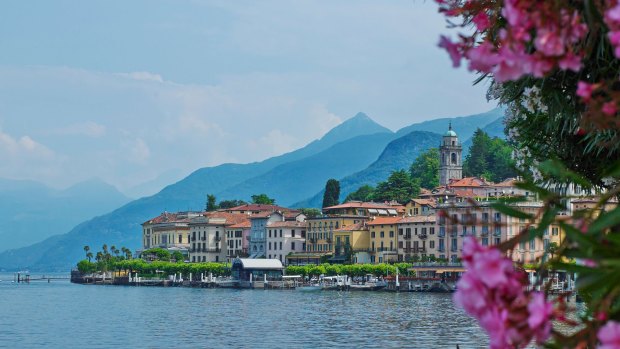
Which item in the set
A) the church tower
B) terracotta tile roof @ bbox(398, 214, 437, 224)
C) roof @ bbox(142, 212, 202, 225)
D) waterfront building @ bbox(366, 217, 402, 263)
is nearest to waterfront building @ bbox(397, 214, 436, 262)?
terracotta tile roof @ bbox(398, 214, 437, 224)

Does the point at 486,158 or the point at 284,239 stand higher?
the point at 486,158

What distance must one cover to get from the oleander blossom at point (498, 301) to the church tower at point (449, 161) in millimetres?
161230

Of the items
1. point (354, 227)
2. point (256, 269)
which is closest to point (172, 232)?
point (256, 269)

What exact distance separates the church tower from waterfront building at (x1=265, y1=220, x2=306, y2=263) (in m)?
33.7

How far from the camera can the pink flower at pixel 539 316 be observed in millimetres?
3041

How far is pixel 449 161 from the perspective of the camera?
164375 millimetres

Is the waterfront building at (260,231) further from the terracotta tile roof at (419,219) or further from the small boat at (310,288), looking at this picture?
the terracotta tile roof at (419,219)

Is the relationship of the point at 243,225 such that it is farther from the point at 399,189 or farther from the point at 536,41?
the point at 536,41

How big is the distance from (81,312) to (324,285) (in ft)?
158

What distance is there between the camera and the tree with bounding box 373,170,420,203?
152750 millimetres

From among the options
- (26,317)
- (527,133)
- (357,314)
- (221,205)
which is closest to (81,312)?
(26,317)

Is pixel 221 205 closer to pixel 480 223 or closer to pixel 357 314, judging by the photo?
pixel 357 314

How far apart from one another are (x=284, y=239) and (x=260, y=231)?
188 inches

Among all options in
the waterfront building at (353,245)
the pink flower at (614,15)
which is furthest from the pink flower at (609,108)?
the waterfront building at (353,245)
